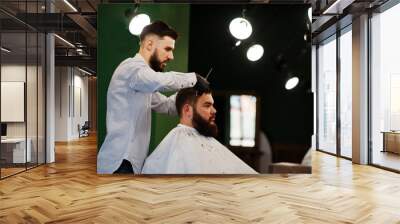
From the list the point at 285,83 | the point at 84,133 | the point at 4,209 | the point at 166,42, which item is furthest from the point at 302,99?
the point at 84,133

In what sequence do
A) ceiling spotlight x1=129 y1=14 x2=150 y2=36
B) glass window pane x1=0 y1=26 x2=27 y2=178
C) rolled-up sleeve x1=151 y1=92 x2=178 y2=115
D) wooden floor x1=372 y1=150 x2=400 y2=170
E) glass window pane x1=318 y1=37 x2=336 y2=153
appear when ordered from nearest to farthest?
rolled-up sleeve x1=151 y1=92 x2=178 y2=115
ceiling spotlight x1=129 y1=14 x2=150 y2=36
glass window pane x1=0 y1=26 x2=27 y2=178
wooden floor x1=372 y1=150 x2=400 y2=170
glass window pane x1=318 y1=37 x2=336 y2=153

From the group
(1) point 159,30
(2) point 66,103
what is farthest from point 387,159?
(2) point 66,103

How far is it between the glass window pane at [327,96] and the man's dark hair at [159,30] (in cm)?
543

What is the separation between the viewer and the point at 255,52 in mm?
6309

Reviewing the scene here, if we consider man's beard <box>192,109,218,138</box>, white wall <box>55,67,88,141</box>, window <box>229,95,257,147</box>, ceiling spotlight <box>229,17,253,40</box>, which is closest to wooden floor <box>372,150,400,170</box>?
window <box>229,95,257,147</box>

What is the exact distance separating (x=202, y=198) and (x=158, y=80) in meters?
2.05

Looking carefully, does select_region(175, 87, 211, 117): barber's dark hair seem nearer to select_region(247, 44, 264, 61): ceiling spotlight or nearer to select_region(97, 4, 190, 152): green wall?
select_region(97, 4, 190, 152): green wall

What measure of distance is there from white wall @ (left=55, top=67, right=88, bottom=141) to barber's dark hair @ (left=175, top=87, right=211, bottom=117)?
1078 cm

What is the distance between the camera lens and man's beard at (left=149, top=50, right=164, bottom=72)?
612 cm

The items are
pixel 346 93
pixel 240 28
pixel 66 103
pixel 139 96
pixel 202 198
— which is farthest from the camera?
pixel 66 103

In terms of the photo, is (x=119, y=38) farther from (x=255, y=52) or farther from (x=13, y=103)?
(x=13, y=103)

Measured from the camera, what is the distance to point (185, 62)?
6.24 meters

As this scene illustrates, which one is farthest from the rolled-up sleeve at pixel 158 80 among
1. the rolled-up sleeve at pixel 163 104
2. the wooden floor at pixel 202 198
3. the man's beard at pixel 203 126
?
the wooden floor at pixel 202 198

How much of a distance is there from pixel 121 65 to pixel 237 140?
7.15 feet
